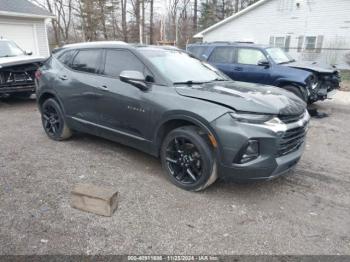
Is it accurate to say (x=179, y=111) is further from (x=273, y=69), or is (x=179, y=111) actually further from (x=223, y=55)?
(x=223, y=55)

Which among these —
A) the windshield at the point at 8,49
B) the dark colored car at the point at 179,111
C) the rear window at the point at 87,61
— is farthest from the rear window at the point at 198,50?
the windshield at the point at 8,49

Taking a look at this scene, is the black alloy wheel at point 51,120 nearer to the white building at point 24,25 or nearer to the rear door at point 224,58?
the rear door at point 224,58

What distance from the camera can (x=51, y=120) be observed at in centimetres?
561

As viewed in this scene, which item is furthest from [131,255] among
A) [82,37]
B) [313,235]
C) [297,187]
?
[82,37]

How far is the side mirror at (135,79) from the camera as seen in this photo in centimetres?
389

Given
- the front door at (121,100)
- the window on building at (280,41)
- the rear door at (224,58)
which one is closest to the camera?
the front door at (121,100)

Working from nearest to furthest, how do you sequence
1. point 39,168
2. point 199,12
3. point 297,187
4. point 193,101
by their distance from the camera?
1. point 193,101
2. point 297,187
3. point 39,168
4. point 199,12

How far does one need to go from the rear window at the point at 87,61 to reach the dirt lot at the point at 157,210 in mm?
1338

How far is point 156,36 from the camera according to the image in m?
38.8

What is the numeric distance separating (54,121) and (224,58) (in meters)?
5.48

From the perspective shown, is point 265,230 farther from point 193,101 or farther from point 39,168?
point 39,168

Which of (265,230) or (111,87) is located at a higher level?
(111,87)

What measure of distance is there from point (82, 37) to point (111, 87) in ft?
106

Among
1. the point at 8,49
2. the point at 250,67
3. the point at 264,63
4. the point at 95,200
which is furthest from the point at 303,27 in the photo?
the point at 95,200
